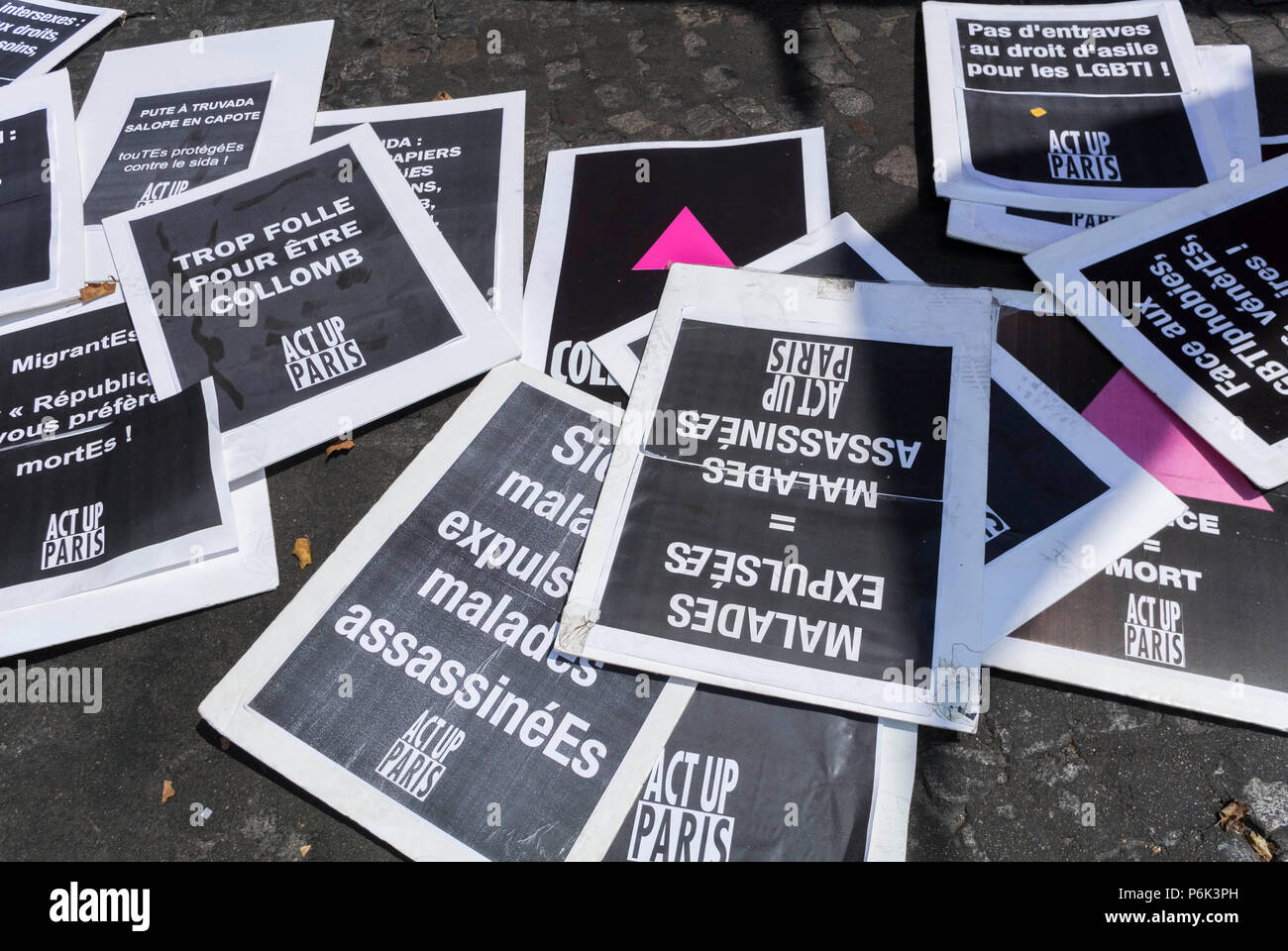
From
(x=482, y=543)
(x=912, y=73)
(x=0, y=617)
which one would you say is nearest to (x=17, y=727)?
(x=0, y=617)

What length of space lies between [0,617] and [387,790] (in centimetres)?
70

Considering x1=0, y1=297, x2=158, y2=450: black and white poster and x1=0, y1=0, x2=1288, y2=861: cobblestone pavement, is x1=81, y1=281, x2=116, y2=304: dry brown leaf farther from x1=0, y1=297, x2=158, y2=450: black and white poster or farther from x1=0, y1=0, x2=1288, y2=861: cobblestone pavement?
x1=0, y1=0, x2=1288, y2=861: cobblestone pavement

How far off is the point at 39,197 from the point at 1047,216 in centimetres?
209

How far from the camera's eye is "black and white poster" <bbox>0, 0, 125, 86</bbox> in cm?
204

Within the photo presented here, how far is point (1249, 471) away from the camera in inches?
51.4

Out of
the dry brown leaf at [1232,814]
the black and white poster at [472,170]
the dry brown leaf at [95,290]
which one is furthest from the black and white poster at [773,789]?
the dry brown leaf at [95,290]

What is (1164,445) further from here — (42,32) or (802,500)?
(42,32)

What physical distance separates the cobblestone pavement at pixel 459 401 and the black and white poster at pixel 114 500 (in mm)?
106

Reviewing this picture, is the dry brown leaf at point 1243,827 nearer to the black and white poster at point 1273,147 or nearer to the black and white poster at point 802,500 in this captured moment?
the black and white poster at point 802,500

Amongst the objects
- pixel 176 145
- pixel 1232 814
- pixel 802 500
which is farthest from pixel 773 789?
pixel 176 145

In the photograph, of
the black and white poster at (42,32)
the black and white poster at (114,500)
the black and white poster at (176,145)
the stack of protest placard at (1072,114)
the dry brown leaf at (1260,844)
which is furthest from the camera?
the black and white poster at (42,32)

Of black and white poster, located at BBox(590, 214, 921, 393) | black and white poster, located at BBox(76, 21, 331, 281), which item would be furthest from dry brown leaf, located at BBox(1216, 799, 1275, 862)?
black and white poster, located at BBox(76, 21, 331, 281)

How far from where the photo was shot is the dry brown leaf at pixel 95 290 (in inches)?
63.6

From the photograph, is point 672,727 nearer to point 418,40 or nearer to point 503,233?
point 503,233
